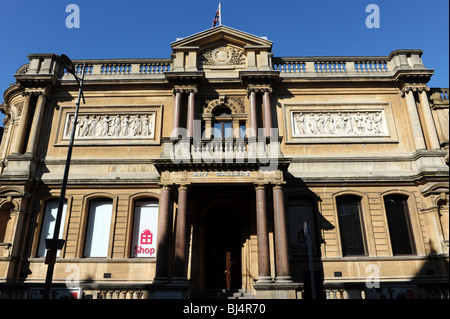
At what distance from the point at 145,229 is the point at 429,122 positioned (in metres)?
16.4

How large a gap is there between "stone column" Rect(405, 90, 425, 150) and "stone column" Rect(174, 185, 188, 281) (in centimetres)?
1271

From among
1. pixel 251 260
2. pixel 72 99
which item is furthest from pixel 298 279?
pixel 72 99

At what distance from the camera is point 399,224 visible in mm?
17078

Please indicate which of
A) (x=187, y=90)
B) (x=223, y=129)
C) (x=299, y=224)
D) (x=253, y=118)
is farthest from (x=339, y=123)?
(x=187, y=90)

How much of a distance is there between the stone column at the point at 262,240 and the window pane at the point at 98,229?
310 inches

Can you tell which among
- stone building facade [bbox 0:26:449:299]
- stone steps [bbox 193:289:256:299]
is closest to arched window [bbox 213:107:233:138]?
stone building facade [bbox 0:26:449:299]

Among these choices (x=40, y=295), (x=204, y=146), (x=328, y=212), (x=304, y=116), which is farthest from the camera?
(x=304, y=116)

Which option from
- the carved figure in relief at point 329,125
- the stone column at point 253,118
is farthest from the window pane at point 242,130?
the carved figure in relief at point 329,125

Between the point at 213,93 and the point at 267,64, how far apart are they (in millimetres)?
3692

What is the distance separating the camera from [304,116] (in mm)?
19266

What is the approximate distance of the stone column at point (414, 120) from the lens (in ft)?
58.5

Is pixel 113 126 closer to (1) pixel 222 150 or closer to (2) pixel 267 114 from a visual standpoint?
(1) pixel 222 150

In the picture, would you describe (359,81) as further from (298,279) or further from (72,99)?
(72,99)

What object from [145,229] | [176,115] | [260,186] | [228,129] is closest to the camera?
[260,186]
